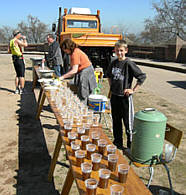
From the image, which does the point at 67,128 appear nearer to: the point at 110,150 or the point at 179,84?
the point at 110,150

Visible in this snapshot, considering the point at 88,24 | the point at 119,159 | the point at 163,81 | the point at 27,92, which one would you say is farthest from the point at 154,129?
the point at 88,24

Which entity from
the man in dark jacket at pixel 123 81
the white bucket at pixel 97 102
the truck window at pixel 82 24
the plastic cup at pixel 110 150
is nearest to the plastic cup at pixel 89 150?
the plastic cup at pixel 110 150

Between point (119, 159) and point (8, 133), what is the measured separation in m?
3.44

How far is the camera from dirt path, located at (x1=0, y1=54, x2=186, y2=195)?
10.8ft

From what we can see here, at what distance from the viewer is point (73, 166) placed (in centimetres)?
202

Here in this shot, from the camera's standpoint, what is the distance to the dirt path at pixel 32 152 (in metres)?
3.28

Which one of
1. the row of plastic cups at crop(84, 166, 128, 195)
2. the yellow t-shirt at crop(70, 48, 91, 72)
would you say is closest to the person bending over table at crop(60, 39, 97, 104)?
the yellow t-shirt at crop(70, 48, 91, 72)

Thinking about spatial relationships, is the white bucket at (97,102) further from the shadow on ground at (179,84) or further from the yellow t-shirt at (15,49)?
the shadow on ground at (179,84)

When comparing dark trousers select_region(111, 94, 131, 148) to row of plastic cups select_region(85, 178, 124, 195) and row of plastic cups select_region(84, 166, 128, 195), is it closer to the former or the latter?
row of plastic cups select_region(84, 166, 128, 195)

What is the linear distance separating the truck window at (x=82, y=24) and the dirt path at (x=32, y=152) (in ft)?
18.8

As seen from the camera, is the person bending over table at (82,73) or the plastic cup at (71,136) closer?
the plastic cup at (71,136)

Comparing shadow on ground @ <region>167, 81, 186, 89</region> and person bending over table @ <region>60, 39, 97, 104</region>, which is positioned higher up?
person bending over table @ <region>60, 39, 97, 104</region>

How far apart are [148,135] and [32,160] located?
2001 mm

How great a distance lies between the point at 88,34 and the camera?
430 inches
